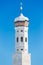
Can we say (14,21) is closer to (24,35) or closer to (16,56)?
(24,35)

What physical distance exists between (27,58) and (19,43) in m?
0.93

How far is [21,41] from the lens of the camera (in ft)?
45.9

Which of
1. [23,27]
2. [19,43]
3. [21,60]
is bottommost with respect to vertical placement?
[21,60]

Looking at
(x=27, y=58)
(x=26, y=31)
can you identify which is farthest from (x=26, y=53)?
(x=26, y=31)

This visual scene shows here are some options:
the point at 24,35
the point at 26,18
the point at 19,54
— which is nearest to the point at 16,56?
the point at 19,54

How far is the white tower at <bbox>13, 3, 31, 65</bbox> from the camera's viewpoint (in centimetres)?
1370

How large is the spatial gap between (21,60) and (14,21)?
219cm

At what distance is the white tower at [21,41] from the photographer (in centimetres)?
1370

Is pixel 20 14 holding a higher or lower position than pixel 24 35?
higher

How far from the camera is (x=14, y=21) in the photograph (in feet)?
46.4

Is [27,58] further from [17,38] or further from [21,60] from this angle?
[17,38]

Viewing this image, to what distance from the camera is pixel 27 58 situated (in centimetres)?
1370

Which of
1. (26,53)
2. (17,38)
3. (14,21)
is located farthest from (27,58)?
(14,21)

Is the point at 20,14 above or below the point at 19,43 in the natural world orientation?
above
